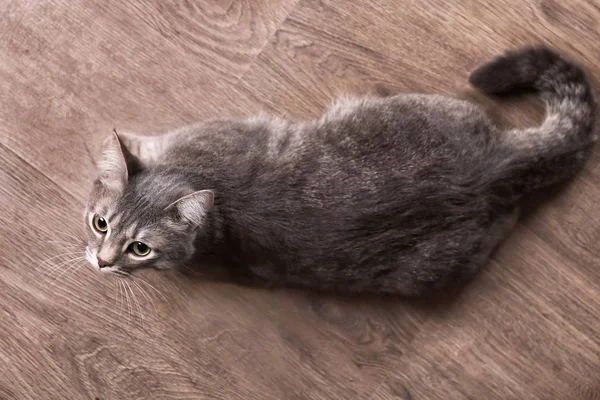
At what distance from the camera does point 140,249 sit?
53.8 inches

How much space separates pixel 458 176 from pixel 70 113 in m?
1.08

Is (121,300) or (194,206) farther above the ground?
(194,206)

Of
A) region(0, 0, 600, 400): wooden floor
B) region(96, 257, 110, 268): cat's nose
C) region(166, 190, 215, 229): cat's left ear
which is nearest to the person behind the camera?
region(166, 190, 215, 229): cat's left ear

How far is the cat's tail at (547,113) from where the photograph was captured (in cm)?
136

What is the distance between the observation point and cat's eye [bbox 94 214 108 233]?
1.37 metres

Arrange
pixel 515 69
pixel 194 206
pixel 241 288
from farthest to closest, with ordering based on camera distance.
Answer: pixel 241 288 < pixel 515 69 < pixel 194 206

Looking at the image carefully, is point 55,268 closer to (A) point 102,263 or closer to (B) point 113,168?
(A) point 102,263

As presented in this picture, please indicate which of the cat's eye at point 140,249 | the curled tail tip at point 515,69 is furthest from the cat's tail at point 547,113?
the cat's eye at point 140,249

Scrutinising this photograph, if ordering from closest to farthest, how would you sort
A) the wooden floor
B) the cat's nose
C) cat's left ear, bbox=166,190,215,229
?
1. cat's left ear, bbox=166,190,215,229
2. the cat's nose
3. the wooden floor

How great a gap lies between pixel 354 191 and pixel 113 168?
0.58m

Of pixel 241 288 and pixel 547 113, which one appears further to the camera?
pixel 241 288

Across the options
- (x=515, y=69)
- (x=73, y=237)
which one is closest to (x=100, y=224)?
(x=73, y=237)

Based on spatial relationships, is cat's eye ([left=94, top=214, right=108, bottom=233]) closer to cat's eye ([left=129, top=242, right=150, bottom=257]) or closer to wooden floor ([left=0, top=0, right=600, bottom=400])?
cat's eye ([left=129, top=242, right=150, bottom=257])

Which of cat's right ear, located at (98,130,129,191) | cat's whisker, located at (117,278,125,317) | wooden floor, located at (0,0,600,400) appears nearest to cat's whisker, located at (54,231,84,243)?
wooden floor, located at (0,0,600,400)
